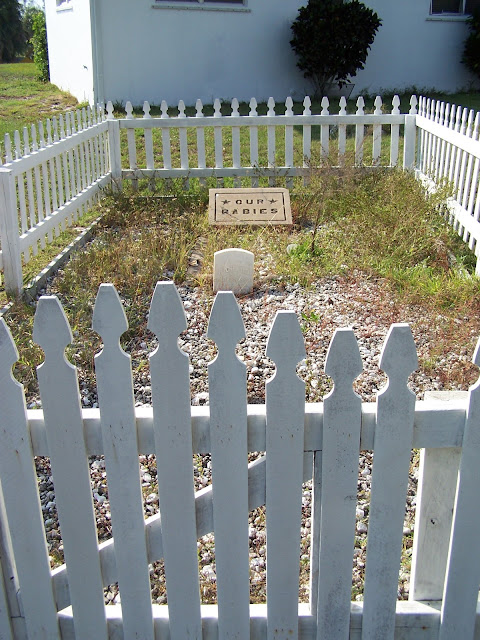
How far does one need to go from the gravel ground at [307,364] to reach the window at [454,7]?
37.6 feet

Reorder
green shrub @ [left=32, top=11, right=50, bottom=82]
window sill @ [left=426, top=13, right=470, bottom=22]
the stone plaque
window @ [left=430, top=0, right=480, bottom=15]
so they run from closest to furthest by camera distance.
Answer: the stone plaque, window sill @ [left=426, top=13, right=470, bottom=22], window @ [left=430, top=0, right=480, bottom=15], green shrub @ [left=32, top=11, right=50, bottom=82]

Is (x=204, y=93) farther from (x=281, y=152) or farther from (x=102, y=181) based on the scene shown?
(x=102, y=181)

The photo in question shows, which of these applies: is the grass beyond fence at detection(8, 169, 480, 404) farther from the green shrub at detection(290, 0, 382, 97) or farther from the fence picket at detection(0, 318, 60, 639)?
the green shrub at detection(290, 0, 382, 97)

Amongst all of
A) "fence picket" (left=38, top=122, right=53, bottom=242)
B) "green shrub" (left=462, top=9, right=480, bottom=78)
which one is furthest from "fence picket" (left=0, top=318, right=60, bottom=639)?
"green shrub" (left=462, top=9, right=480, bottom=78)

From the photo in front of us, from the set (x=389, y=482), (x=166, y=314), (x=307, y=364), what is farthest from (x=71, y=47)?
(x=389, y=482)

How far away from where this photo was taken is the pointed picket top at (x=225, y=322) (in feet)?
A: 5.43

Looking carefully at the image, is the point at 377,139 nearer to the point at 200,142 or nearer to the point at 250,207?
the point at 200,142

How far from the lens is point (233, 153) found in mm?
8258

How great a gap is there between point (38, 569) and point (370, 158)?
7369 millimetres

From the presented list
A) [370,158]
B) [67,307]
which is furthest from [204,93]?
[67,307]

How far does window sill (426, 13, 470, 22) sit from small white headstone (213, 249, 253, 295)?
11447mm

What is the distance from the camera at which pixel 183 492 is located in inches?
71.9

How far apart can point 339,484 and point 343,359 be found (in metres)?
0.38

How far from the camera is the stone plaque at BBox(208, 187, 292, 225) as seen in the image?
666 centimetres
